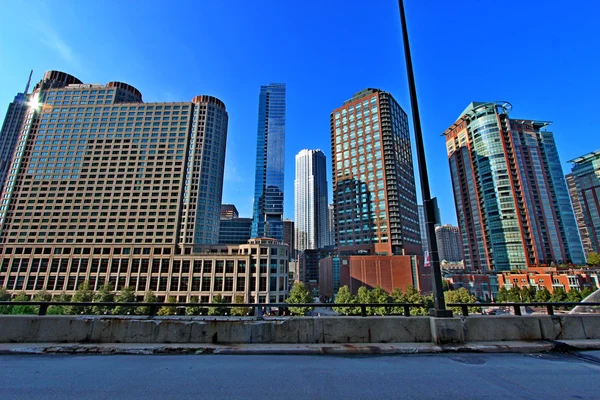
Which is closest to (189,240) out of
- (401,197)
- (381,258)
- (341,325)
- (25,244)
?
(25,244)

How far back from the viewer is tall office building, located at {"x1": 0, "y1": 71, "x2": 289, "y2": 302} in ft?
259

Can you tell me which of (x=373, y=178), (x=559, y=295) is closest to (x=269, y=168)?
(x=373, y=178)

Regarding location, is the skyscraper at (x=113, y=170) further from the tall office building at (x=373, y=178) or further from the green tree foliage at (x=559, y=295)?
the green tree foliage at (x=559, y=295)

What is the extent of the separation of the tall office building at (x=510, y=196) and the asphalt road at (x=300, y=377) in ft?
369

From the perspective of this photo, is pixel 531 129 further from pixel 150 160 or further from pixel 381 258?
pixel 150 160

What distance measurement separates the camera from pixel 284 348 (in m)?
6.64

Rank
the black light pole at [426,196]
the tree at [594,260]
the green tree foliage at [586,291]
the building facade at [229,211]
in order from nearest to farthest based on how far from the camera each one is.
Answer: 1. the black light pole at [426,196]
2. the green tree foliage at [586,291]
3. the tree at [594,260]
4. the building facade at [229,211]

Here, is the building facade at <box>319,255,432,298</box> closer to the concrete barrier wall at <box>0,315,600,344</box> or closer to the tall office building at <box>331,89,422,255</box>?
the tall office building at <box>331,89,422,255</box>

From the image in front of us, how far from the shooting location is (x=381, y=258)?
88.4 metres

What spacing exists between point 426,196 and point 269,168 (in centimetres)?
17532

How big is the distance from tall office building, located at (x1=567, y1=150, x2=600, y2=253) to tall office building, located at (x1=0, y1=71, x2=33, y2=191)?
31317cm

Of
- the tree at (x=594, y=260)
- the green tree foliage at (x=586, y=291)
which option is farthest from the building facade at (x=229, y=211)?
the tree at (x=594, y=260)

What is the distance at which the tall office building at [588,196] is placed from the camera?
135125mm

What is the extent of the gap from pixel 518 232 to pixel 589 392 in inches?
4566
